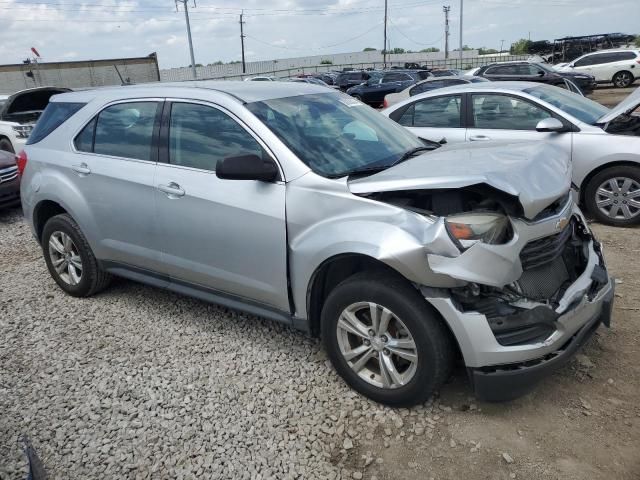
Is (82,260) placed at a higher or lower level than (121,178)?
lower

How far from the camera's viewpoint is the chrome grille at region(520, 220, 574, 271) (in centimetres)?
269

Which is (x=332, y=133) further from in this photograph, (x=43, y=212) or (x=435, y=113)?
(x=435, y=113)

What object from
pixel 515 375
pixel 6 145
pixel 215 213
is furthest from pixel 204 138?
pixel 6 145

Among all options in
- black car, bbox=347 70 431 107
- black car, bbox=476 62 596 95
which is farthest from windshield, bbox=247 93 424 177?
black car, bbox=347 70 431 107

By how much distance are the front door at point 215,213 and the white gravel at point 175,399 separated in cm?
50

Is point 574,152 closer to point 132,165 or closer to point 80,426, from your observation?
point 132,165

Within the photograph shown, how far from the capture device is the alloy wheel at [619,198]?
221 inches

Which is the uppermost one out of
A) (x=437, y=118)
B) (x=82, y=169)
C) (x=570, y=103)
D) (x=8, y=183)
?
(x=570, y=103)

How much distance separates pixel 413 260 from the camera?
2.54 metres

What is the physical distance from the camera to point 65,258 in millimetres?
4543

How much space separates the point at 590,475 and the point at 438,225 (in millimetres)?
1338

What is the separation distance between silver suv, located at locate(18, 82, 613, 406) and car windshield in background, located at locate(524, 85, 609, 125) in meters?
3.02

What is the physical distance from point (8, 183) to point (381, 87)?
53.2 ft

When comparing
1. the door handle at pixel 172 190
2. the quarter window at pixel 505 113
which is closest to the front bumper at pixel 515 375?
the door handle at pixel 172 190
